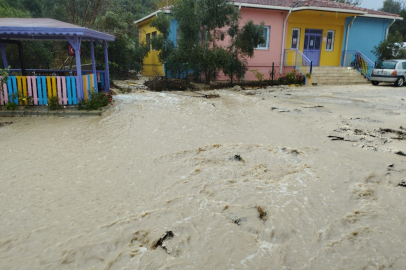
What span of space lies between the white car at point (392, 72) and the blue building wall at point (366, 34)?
3613 millimetres

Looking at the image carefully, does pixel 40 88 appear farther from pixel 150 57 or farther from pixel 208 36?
pixel 150 57

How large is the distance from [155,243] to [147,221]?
460mm

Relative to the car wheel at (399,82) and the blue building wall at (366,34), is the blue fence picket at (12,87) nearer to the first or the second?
the car wheel at (399,82)

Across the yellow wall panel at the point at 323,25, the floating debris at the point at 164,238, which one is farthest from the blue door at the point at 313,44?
the floating debris at the point at 164,238

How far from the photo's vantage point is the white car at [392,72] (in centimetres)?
1847

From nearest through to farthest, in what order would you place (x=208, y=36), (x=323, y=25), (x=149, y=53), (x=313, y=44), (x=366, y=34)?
(x=208, y=36), (x=323, y=25), (x=313, y=44), (x=366, y=34), (x=149, y=53)

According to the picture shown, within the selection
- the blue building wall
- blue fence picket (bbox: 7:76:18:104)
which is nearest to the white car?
the blue building wall

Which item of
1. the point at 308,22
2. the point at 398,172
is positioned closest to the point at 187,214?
the point at 398,172

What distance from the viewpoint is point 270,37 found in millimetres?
19719

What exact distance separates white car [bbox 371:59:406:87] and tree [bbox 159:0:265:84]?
815cm

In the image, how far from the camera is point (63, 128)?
8.19 metres

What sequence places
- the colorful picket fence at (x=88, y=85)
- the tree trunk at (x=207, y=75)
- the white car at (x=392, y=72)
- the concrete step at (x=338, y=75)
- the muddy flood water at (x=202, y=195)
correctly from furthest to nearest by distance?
the concrete step at (x=338, y=75) → the white car at (x=392, y=72) → the tree trunk at (x=207, y=75) → the colorful picket fence at (x=88, y=85) → the muddy flood water at (x=202, y=195)

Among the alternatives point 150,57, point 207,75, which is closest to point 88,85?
point 207,75

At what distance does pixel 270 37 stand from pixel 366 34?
24.7ft
